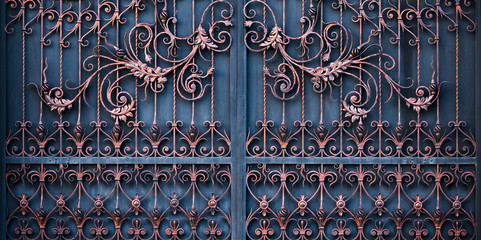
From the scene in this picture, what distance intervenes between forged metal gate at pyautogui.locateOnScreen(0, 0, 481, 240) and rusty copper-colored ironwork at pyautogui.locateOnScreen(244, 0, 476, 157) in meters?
0.01

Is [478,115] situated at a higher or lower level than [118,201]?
higher

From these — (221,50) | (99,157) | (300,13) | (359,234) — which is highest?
(300,13)

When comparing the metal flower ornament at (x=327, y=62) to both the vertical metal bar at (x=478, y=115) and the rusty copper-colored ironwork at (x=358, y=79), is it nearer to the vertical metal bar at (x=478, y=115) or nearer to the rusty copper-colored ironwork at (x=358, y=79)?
the rusty copper-colored ironwork at (x=358, y=79)

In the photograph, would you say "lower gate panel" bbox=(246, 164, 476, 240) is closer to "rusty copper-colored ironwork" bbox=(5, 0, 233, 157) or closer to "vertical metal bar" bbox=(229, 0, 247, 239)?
"vertical metal bar" bbox=(229, 0, 247, 239)

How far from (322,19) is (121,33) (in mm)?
1467

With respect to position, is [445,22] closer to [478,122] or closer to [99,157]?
[478,122]

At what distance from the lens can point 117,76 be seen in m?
4.25

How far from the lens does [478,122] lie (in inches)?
162

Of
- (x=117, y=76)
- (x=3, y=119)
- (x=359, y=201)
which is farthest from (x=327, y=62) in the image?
(x=3, y=119)

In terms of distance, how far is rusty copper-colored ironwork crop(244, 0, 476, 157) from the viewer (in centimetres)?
420

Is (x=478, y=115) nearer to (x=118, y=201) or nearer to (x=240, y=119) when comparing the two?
(x=240, y=119)

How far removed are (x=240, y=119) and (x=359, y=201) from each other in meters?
1.04

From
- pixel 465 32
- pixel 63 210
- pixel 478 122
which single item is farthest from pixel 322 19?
pixel 63 210

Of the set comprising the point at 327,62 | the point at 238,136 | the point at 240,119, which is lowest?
the point at 238,136
